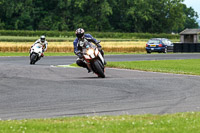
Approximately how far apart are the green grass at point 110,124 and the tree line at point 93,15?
268 feet

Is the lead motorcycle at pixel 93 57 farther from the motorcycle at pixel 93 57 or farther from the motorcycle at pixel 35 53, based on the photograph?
the motorcycle at pixel 35 53

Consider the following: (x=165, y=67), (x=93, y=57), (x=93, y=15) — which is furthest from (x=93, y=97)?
(x=93, y=15)

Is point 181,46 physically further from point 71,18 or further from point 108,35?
point 71,18

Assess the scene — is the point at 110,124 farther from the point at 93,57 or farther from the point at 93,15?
the point at 93,15

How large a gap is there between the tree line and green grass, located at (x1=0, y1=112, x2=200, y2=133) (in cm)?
8184

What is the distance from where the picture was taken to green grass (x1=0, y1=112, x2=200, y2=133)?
732 cm

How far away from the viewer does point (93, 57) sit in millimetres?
17156

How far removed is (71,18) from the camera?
3885 inches

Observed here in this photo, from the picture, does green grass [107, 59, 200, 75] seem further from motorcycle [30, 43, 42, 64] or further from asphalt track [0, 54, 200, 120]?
asphalt track [0, 54, 200, 120]

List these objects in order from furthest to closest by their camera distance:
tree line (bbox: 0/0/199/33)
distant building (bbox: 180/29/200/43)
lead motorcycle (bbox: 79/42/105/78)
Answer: tree line (bbox: 0/0/199/33) < distant building (bbox: 180/29/200/43) < lead motorcycle (bbox: 79/42/105/78)

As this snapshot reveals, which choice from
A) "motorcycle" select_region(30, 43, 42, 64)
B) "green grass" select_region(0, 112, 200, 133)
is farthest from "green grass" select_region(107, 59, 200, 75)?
"green grass" select_region(0, 112, 200, 133)

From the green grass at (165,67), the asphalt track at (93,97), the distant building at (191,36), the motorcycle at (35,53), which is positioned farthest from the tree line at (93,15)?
the asphalt track at (93,97)

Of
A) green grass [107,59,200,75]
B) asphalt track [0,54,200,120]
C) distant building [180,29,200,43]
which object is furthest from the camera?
distant building [180,29,200,43]

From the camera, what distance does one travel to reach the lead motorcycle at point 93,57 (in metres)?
17.2
